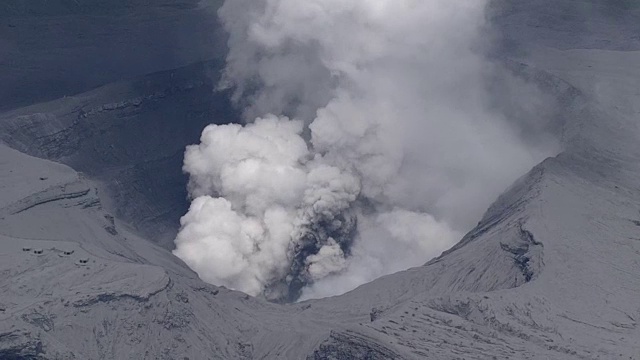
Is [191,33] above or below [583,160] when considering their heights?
above

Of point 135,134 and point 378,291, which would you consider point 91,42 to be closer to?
point 135,134

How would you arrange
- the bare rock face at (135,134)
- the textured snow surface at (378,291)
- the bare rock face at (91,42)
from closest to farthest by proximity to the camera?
the textured snow surface at (378,291)
the bare rock face at (135,134)
the bare rock face at (91,42)

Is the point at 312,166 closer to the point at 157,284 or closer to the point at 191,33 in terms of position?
the point at 191,33

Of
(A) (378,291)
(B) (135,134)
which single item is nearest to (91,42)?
(B) (135,134)

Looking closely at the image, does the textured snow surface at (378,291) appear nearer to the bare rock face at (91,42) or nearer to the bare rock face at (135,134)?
the bare rock face at (135,134)

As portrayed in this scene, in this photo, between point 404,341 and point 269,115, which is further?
point 269,115

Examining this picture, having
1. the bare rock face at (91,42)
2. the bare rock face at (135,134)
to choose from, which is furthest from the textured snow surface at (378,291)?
the bare rock face at (91,42)

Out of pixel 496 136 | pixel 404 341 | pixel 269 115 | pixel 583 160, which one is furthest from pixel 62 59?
pixel 404 341

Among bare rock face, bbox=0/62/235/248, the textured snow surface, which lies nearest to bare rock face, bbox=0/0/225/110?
bare rock face, bbox=0/62/235/248
